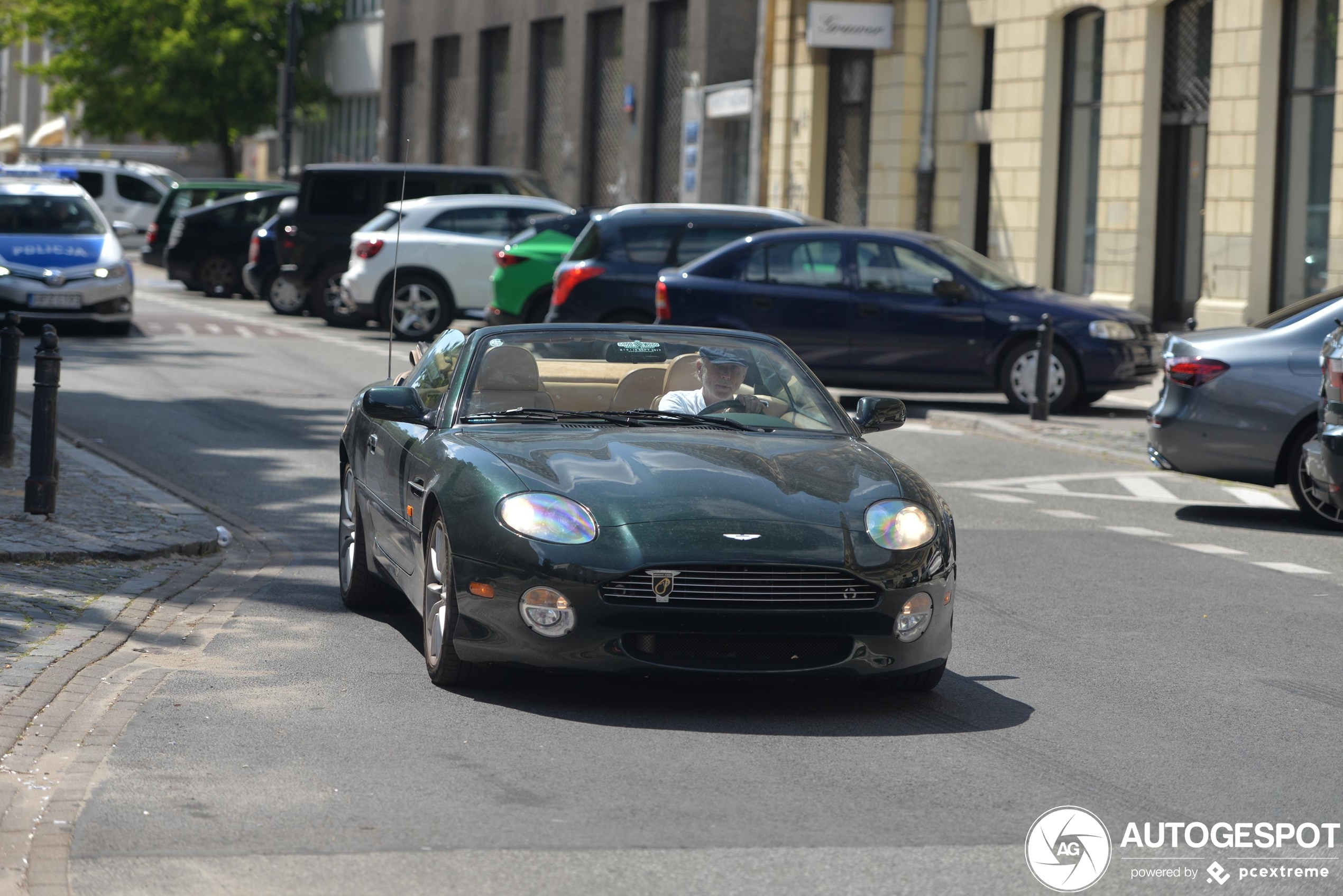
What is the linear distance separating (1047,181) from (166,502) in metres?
19.4

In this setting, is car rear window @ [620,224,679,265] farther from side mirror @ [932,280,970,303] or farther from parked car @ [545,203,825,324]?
side mirror @ [932,280,970,303]

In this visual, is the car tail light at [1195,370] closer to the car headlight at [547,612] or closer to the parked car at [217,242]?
the car headlight at [547,612]

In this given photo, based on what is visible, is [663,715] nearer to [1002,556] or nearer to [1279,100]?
[1002,556]

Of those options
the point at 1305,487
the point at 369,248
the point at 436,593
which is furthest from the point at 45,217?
the point at 436,593

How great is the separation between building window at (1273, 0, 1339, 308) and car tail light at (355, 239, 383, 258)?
1102 centimetres

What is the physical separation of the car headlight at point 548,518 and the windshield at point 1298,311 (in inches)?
271

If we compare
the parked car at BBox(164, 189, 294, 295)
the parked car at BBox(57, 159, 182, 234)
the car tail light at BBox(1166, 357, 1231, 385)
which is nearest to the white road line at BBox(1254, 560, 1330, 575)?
the car tail light at BBox(1166, 357, 1231, 385)

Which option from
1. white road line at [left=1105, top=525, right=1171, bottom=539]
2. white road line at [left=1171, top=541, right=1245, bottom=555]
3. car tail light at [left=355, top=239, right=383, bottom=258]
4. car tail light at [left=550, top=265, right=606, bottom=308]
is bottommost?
white road line at [left=1105, top=525, right=1171, bottom=539]

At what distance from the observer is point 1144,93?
2605 cm

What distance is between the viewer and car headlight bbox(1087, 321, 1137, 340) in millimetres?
17859

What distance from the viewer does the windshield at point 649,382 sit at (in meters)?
7.50

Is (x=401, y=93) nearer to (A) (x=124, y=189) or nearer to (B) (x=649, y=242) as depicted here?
(A) (x=124, y=189)

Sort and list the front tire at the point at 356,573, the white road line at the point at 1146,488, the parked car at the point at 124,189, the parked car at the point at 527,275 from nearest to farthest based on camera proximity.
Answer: the front tire at the point at 356,573
the white road line at the point at 1146,488
the parked car at the point at 527,275
the parked car at the point at 124,189

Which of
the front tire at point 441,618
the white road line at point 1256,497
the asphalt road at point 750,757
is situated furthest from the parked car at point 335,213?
the front tire at point 441,618
